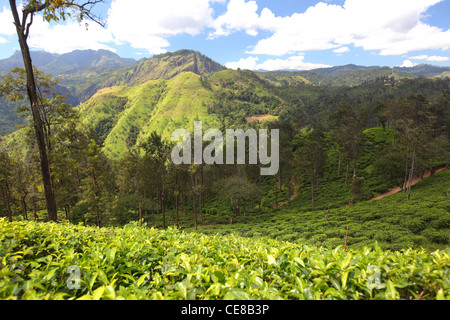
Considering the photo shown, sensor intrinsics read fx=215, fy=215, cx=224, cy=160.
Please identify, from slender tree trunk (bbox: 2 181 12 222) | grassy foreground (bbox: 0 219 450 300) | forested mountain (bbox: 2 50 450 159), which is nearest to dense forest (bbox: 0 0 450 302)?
grassy foreground (bbox: 0 219 450 300)

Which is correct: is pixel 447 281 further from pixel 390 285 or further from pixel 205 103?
pixel 205 103

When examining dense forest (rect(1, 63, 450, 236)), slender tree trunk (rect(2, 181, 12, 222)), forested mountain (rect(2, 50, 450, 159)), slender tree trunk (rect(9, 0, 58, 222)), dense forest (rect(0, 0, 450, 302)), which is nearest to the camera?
dense forest (rect(0, 0, 450, 302))

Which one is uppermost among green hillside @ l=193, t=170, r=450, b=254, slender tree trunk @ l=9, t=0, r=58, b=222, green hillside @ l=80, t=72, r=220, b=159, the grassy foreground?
green hillside @ l=80, t=72, r=220, b=159

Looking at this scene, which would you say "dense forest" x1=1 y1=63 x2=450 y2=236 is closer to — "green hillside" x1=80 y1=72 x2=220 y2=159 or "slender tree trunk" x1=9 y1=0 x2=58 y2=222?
"slender tree trunk" x1=9 y1=0 x2=58 y2=222

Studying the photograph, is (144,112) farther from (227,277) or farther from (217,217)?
(227,277)

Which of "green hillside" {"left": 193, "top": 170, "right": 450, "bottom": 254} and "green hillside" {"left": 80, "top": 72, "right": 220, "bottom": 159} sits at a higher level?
"green hillside" {"left": 80, "top": 72, "right": 220, "bottom": 159}

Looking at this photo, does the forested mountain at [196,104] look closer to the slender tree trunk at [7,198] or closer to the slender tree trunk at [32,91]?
the slender tree trunk at [7,198]

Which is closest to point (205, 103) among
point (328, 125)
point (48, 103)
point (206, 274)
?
point (328, 125)

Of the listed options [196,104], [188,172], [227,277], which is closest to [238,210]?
[188,172]

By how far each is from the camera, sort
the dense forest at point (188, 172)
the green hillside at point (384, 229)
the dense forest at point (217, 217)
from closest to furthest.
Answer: the dense forest at point (217, 217) → the green hillside at point (384, 229) → the dense forest at point (188, 172)

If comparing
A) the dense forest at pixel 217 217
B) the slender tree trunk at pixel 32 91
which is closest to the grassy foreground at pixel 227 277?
the dense forest at pixel 217 217
